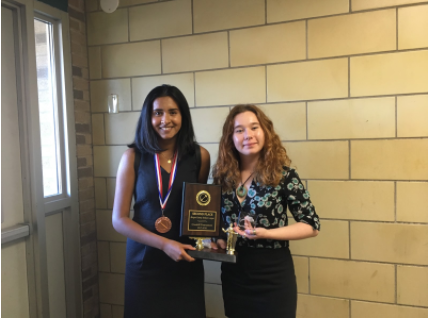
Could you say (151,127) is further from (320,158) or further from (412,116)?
(412,116)

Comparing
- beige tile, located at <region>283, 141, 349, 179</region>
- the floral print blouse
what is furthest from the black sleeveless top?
beige tile, located at <region>283, 141, 349, 179</region>

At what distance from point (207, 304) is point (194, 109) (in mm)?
1266

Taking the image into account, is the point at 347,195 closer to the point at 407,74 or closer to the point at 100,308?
the point at 407,74

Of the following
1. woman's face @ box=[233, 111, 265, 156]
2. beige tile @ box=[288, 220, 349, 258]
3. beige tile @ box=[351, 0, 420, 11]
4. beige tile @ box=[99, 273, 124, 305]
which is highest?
beige tile @ box=[351, 0, 420, 11]

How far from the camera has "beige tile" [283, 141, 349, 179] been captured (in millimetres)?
2014

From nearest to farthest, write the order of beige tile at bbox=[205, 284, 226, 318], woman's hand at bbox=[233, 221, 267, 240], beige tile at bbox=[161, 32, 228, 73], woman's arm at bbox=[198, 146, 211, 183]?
woman's hand at bbox=[233, 221, 267, 240]
woman's arm at bbox=[198, 146, 211, 183]
beige tile at bbox=[161, 32, 228, 73]
beige tile at bbox=[205, 284, 226, 318]

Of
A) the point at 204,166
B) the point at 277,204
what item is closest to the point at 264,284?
the point at 277,204

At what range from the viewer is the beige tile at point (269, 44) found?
80.6 inches

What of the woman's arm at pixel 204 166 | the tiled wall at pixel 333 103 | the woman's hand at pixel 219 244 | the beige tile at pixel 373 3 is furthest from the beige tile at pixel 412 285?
the beige tile at pixel 373 3

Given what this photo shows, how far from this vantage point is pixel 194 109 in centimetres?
228

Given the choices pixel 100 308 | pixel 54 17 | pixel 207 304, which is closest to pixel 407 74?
pixel 207 304

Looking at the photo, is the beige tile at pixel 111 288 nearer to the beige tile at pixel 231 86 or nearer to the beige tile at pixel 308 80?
the beige tile at pixel 231 86

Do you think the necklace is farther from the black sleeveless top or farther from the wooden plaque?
the black sleeveless top

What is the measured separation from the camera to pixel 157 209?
63.7 inches
